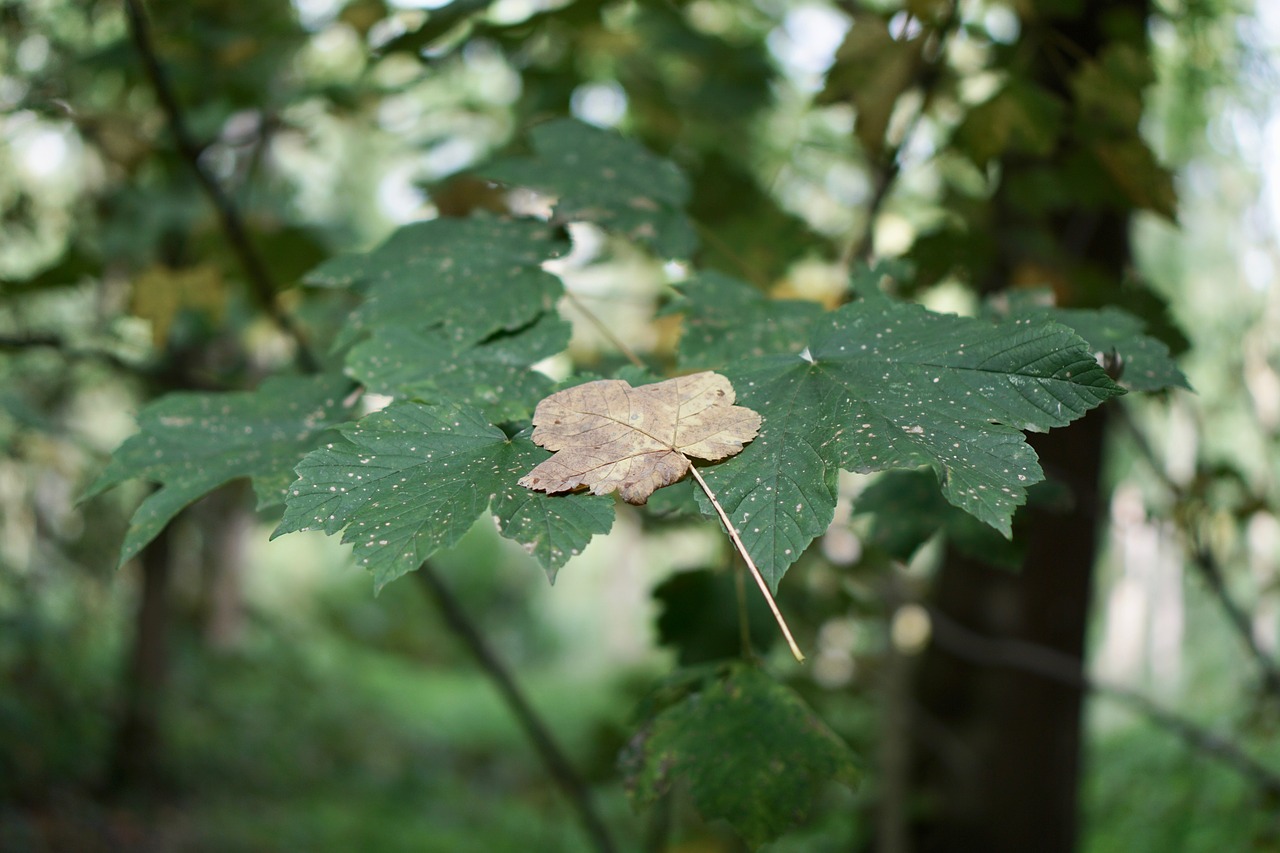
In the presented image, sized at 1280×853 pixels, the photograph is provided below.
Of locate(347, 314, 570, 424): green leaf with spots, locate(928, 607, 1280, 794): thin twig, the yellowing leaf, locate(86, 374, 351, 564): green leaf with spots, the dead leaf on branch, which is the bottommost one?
locate(928, 607, 1280, 794): thin twig

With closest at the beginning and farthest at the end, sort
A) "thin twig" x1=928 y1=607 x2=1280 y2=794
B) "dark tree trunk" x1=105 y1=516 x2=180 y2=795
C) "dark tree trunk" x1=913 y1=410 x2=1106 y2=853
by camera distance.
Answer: "thin twig" x1=928 y1=607 x2=1280 y2=794
"dark tree trunk" x1=913 y1=410 x2=1106 y2=853
"dark tree trunk" x1=105 y1=516 x2=180 y2=795

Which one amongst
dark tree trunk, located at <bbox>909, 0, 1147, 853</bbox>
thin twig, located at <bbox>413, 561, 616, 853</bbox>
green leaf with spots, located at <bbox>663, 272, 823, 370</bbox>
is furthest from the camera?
dark tree trunk, located at <bbox>909, 0, 1147, 853</bbox>

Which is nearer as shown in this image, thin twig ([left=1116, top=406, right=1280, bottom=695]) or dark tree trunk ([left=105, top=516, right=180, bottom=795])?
thin twig ([left=1116, top=406, right=1280, bottom=695])

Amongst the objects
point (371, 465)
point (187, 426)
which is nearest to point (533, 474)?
point (371, 465)

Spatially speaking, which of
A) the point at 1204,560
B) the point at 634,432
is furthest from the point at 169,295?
the point at 1204,560

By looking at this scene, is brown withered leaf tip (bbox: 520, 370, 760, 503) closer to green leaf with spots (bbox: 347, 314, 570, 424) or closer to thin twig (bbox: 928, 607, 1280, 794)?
green leaf with spots (bbox: 347, 314, 570, 424)

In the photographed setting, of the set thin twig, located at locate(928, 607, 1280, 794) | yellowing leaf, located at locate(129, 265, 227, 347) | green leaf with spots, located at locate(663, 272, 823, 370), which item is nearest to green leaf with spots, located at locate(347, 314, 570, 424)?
green leaf with spots, located at locate(663, 272, 823, 370)

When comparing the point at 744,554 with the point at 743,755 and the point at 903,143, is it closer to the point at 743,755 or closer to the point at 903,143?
the point at 743,755

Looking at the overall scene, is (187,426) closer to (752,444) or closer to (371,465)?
(371,465)

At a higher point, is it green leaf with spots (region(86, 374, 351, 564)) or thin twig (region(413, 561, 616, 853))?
green leaf with spots (region(86, 374, 351, 564))
